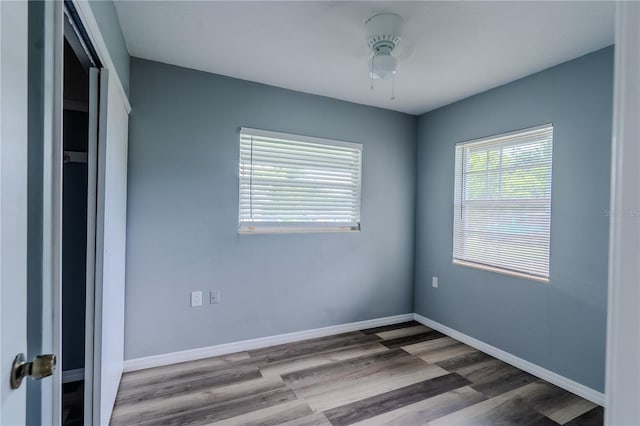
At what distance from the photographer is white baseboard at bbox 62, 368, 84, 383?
2196 millimetres

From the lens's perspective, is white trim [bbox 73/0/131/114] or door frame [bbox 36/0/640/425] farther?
white trim [bbox 73/0/131/114]

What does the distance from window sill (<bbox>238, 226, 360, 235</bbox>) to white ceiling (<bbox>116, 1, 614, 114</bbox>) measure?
1.33 metres

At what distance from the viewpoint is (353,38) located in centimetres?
207

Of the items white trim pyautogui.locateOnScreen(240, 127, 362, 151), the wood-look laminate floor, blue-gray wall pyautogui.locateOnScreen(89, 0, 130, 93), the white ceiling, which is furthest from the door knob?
white trim pyautogui.locateOnScreen(240, 127, 362, 151)

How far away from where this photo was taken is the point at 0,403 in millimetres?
577

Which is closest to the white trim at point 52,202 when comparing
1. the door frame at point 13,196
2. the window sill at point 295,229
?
the door frame at point 13,196

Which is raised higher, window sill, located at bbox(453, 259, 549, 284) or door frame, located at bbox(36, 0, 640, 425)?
door frame, located at bbox(36, 0, 640, 425)

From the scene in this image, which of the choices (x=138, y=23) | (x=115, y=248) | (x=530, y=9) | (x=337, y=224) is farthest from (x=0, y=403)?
(x=337, y=224)

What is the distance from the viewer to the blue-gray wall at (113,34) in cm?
145

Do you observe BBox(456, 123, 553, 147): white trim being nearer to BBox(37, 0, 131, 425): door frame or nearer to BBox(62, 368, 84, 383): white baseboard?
BBox(37, 0, 131, 425): door frame

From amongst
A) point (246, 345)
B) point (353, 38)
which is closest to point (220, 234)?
point (246, 345)

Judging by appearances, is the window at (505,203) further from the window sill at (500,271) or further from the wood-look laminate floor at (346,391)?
the wood-look laminate floor at (346,391)

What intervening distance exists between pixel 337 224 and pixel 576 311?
6.65 ft

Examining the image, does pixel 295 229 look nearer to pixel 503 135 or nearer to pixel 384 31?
pixel 384 31
